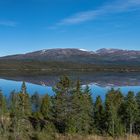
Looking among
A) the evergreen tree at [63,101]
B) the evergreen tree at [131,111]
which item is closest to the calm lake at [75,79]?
the evergreen tree at [131,111]

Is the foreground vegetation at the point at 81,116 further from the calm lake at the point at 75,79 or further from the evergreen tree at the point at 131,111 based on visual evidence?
the calm lake at the point at 75,79

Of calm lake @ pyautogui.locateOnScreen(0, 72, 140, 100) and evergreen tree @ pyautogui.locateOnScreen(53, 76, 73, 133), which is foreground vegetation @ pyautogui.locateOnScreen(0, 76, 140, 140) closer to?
evergreen tree @ pyautogui.locateOnScreen(53, 76, 73, 133)

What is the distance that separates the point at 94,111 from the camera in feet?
80.9

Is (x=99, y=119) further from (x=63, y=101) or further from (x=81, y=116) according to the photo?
(x=63, y=101)

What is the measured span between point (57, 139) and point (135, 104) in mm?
8164

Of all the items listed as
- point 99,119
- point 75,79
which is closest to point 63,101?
point 99,119

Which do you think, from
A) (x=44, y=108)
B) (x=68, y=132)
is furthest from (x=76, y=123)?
(x=44, y=108)

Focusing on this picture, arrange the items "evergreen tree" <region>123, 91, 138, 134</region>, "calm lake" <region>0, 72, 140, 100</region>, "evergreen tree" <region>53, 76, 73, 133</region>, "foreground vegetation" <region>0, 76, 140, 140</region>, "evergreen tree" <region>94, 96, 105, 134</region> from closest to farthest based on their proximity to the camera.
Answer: "foreground vegetation" <region>0, 76, 140, 140</region> < "evergreen tree" <region>53, 76, 73, 133</region> < "evergreen tree" <region>94, 96, 105, 134</region> < "evergreen tree" <region>123, 91, 138, 134</region> < "calm lake" <region>0, 72, 140, 100</region>

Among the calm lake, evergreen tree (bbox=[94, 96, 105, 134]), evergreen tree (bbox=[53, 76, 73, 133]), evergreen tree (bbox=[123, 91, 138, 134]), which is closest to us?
evergreen tree (bbox=[53, 76, 73, 133])

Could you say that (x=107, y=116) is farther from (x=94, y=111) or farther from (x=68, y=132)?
(x=68, y=132)

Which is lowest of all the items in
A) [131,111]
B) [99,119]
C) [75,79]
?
[99,119]

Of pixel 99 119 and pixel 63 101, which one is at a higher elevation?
pixel 63 101

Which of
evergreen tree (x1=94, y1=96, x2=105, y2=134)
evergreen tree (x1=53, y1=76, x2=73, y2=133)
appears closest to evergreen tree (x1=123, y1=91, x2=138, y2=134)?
evergreen tree (x1=94, y1=96, x2=105, y2=134)

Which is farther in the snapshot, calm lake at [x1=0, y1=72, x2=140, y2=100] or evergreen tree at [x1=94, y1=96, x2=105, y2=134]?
calm lake at [x1=0, y1=72, x2=140, y2=100]
